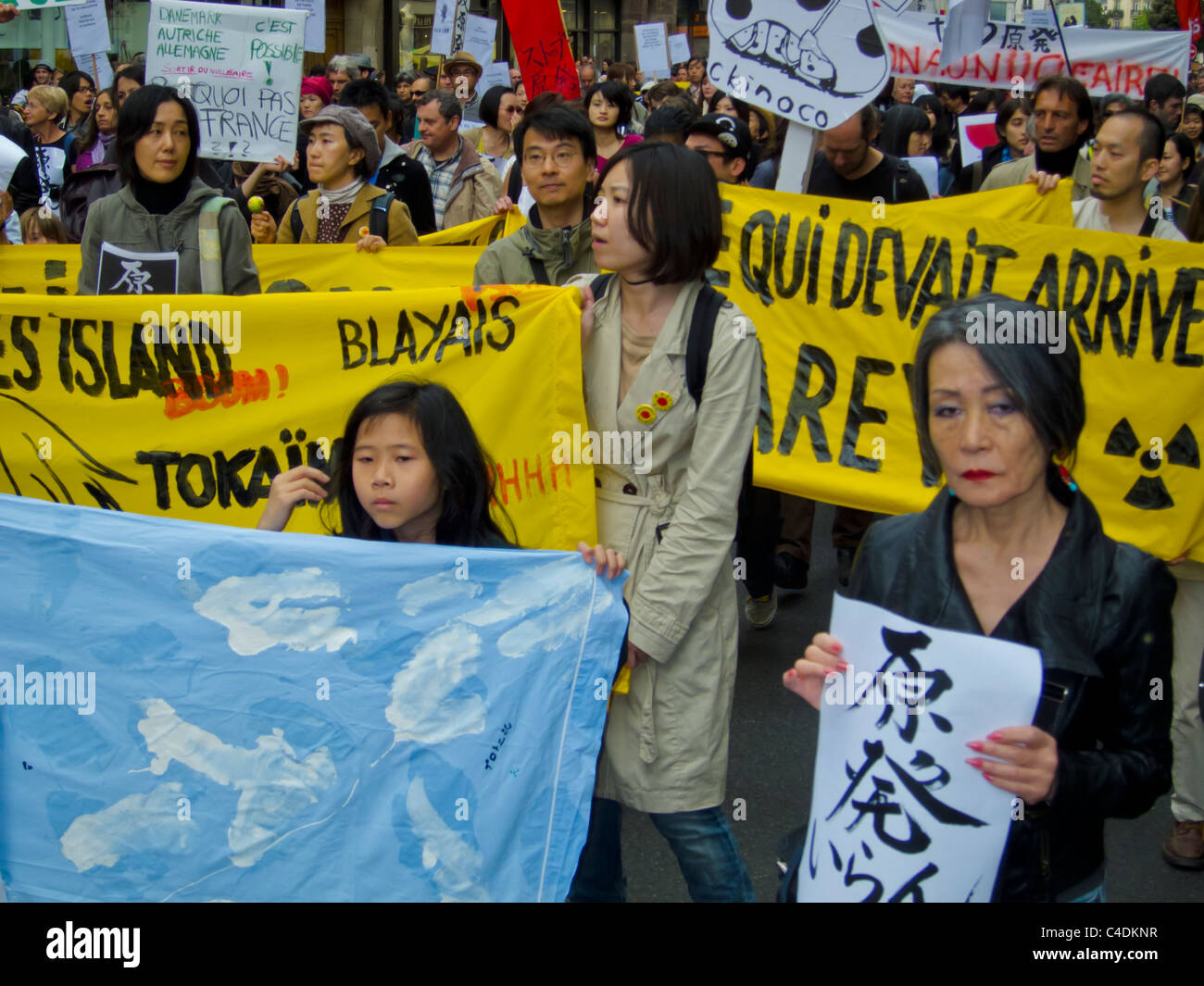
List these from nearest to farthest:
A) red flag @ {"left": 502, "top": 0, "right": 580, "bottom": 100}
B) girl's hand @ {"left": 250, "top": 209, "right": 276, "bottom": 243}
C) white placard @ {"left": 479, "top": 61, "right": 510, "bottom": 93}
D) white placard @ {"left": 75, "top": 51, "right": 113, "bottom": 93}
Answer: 1. girl's hand @ {"left": 250, "top": 209, "right": 276, "bottom": 243}
2. red flag @ {"left": 502, "top": 0, "right": 580, "bottom": 100}
3. white placard @ {"left": 75, "top": 51, "right": 113, "bottom": 93}
4. white placard @ {"left": 479, "top": 61, "right": 510, "bottom": 93}

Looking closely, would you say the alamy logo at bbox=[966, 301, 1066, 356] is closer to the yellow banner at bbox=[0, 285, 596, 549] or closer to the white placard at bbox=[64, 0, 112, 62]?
the yellow banner at bbox=[0, 285, 596, 549]

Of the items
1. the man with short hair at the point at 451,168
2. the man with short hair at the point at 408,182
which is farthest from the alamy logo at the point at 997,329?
the man with short hair at the point at 451,168

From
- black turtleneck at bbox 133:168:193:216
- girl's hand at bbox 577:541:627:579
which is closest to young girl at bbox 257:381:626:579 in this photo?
girl's hand at bbox 577:541:627:579

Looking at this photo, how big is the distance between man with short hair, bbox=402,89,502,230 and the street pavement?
294cm

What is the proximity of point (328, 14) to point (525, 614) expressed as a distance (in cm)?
2700

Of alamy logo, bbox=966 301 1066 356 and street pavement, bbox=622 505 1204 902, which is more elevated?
alamy logo, bbox=966 301 1066 356

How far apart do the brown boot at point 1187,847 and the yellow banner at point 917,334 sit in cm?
88

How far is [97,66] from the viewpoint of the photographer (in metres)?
11.0

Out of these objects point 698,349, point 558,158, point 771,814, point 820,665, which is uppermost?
point 558,158

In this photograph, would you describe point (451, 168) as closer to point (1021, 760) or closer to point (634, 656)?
point (634, 656)

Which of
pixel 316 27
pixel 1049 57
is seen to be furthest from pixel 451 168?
pixel 316 27

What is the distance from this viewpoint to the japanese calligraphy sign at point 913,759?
5.84 ft

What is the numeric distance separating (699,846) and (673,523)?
0.66 metres

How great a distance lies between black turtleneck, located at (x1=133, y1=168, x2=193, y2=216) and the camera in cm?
445
